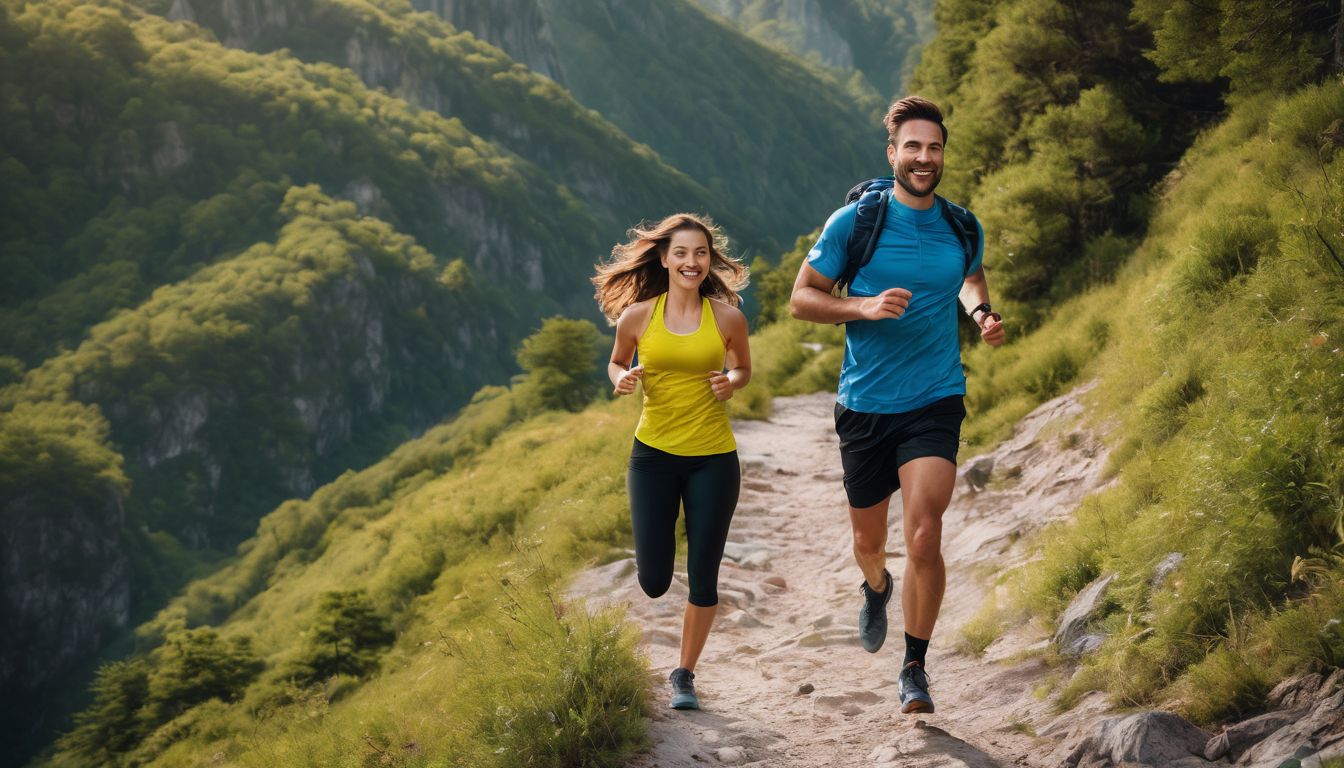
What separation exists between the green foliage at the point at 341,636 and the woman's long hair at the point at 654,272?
1267 cm

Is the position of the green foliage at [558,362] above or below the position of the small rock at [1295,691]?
below

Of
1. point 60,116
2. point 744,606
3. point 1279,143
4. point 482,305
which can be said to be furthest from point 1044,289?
point 60,116

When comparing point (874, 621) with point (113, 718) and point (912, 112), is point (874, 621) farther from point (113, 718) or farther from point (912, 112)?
point (113, 718)

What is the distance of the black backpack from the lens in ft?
15.1

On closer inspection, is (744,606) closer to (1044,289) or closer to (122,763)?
(1044,289)

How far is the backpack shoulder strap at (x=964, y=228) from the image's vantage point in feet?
15.4

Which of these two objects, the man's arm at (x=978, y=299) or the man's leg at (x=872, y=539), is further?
the man's leg at (x=872, y=539)

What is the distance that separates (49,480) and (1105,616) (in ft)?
401

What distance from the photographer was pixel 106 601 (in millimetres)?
109250

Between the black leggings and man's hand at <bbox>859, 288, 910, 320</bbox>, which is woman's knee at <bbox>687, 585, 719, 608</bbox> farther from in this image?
man's hand at <bbox>859, 288, 910, 320</bbox>

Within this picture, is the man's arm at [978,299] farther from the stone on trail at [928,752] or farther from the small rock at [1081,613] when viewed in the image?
the stone on trail at [928,752]

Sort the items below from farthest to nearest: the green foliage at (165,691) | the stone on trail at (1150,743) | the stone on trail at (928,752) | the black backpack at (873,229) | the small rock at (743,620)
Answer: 1. the green foliage at (165,691)
2. the small rock at (743,620)
3. the black backpack at (873,229)
4. the stone on trail at (928,752)
5. the stone on trail at (1150,743)

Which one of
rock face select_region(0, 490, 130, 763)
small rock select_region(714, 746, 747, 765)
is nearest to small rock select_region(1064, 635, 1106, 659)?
small rock select_region(714, 746, 747, 765)

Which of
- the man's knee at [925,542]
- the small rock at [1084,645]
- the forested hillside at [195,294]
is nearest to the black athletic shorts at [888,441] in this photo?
the man's knee at [925,542]
